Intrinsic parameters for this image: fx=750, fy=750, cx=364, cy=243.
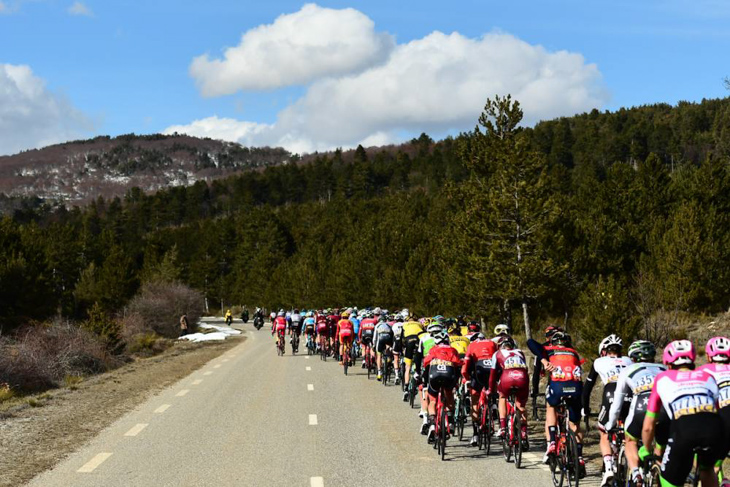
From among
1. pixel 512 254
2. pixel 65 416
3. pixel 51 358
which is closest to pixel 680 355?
pixel 65 416

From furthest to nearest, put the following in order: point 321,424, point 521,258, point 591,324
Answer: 1. point 521,258
2. point 591,324
3. point 321,424

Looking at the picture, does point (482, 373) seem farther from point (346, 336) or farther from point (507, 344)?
point (346, 336)

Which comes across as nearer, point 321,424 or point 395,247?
point 321,424

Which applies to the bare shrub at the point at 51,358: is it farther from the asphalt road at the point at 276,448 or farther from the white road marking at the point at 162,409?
the white road marking at the point at 162,409

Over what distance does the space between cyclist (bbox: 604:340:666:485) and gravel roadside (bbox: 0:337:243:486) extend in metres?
7.04

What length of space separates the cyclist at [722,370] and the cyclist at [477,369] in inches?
198

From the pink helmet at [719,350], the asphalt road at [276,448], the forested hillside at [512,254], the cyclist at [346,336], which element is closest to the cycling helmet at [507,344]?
the asphalt road at [276,448]

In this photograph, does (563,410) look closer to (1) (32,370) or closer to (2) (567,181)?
(1) (32,370)

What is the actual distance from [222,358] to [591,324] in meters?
15.9

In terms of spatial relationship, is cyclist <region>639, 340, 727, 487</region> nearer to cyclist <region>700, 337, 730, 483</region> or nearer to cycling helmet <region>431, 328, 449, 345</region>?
cyclist <region>700, 337, 730, 483</region>

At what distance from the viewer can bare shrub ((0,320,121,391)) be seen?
73.4 ft

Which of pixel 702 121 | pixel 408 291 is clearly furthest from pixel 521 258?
pixel 702 121

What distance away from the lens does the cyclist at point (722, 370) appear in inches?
255

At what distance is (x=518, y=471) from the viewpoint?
9742 mm
